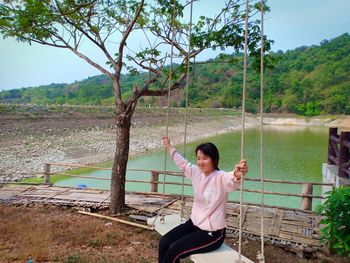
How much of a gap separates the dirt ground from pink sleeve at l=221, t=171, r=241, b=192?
1.57 metres

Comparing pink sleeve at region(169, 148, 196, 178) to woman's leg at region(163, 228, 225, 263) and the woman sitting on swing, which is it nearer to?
the woman sitting on swing

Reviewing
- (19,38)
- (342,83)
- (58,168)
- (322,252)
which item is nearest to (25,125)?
(58,168)

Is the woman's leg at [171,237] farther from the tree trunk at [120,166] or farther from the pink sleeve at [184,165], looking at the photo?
the tree trunk at [120,166]

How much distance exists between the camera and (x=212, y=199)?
230 cm

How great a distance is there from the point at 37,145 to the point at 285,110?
37833 millimetres

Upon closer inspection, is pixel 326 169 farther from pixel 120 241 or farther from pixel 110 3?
pixel 110 3

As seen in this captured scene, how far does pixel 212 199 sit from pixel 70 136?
1837 centimetres

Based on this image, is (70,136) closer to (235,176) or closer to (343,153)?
(343,153)

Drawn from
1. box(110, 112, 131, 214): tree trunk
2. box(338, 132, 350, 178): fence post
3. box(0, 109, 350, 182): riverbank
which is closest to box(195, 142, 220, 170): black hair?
box(110, 112, 131, 214): tree trunk

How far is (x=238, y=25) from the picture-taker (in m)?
4.84

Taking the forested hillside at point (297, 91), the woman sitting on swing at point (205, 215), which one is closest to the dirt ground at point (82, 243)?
the woman sitting on swing at point (205, 215)

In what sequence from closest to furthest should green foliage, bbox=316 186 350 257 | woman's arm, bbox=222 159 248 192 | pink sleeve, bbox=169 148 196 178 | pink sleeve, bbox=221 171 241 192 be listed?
woman's arm, bbox=222 159 248 192
pink sleeve, bbox=221 171 241 192
pink sleeve, bbox=169 148 196 178
green foliage, bbox=316 186 350 257

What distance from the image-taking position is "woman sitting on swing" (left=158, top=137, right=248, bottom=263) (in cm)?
224

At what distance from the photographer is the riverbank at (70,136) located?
14.5 meters
